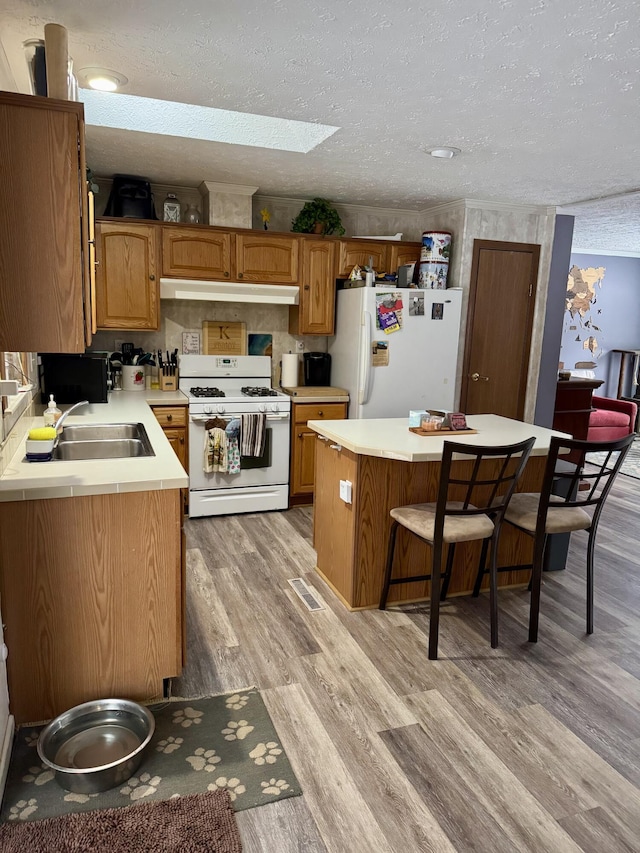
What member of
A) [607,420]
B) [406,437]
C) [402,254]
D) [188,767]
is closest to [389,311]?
[402,254]

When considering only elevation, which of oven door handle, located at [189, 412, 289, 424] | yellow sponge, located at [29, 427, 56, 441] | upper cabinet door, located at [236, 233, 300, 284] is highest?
upper cabinet door, located at [236, 233, 300, 284]

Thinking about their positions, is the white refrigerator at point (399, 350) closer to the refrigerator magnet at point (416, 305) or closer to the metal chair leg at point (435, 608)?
the refrigerator magnet at point (416, 305)

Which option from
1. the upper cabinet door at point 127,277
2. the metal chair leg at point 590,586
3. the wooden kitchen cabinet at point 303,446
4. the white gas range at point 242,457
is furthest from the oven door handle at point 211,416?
the metal chair leg at point 590,586

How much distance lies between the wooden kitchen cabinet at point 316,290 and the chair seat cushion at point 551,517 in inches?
92.5

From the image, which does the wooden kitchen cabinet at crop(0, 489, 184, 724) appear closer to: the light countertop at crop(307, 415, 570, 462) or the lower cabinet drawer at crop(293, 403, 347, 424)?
the light countertop at crop(307, 415, 570, 462)

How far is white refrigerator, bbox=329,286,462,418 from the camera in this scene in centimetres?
448

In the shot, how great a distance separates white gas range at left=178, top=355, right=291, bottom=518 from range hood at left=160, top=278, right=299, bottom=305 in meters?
0.51

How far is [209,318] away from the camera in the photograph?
4.85m

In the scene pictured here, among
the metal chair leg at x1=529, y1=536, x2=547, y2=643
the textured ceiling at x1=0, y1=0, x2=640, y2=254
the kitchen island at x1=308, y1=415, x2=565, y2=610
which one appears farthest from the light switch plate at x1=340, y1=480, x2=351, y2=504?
the textured ceiling at x1=0, y1=0, x2=640, y2=254

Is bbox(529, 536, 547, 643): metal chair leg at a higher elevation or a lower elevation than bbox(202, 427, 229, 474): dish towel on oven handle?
lower

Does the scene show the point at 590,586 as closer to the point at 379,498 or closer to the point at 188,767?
the point at 379,498

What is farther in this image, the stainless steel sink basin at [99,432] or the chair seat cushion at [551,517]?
the stainless steel sink basin at [99,432]

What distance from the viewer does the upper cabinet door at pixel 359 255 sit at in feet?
15.6

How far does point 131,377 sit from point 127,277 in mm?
736
